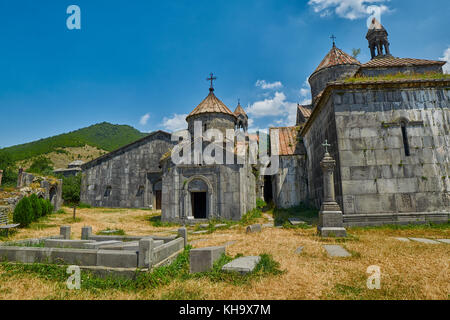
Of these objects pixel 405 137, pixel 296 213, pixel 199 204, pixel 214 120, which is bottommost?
pixel 296 213

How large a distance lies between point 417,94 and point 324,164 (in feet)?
16.9

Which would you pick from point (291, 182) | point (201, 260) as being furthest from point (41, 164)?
point (201, 260)

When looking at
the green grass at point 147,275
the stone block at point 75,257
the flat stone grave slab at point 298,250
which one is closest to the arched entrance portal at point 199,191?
the flat stone grave slab at point 298,250

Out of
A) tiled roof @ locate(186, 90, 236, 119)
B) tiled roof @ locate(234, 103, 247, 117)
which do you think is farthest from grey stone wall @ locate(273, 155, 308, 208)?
tiled roof @ locate(234, 103, 247, 117)

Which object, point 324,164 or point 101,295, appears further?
point 324,164

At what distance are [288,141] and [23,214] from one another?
54.3 feet

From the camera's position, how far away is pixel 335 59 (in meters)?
18.5

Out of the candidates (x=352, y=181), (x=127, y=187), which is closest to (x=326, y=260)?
(x=352, y=181)

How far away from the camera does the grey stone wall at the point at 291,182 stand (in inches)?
643

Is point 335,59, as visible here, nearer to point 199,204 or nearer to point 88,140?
point 199,204

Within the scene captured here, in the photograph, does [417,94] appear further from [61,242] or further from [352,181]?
[61,242]

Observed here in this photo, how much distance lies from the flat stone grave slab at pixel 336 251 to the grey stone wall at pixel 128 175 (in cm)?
1853

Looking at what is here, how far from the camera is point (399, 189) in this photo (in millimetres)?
8781
